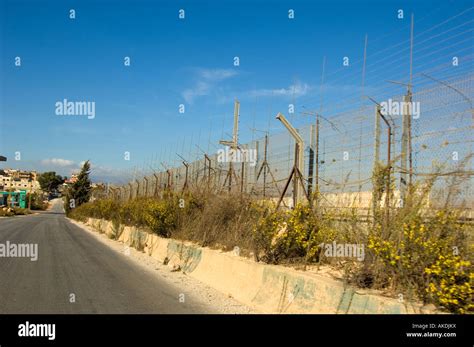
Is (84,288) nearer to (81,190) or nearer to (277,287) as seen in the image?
(277,287)

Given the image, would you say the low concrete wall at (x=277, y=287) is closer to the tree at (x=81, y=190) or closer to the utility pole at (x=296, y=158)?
the utility pole at (x=296, y=158)

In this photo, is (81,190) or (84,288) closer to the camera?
(84,288)

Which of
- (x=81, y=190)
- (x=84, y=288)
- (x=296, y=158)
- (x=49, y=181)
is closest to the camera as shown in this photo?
(x=84, y=288)

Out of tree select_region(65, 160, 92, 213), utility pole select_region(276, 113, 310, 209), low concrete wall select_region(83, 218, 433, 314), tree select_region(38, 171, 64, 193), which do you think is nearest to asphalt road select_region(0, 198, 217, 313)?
low concrete wall select_region(83, 218, 433, 314)

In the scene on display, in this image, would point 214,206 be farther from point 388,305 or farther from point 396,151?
point 388,305

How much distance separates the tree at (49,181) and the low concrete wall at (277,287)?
184443 mm

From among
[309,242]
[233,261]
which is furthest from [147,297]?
[309,242]

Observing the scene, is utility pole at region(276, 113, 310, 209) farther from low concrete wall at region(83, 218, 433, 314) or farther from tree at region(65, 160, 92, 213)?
tree at region(65, 160, 92, 213)

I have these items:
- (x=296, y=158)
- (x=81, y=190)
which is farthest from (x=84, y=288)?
(x=81, y=190)

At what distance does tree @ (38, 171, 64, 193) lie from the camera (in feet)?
594

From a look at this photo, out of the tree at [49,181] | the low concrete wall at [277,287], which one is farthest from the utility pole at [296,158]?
the tree at [49,181]

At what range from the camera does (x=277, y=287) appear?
7.30m

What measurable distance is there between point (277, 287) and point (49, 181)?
191546 mm
